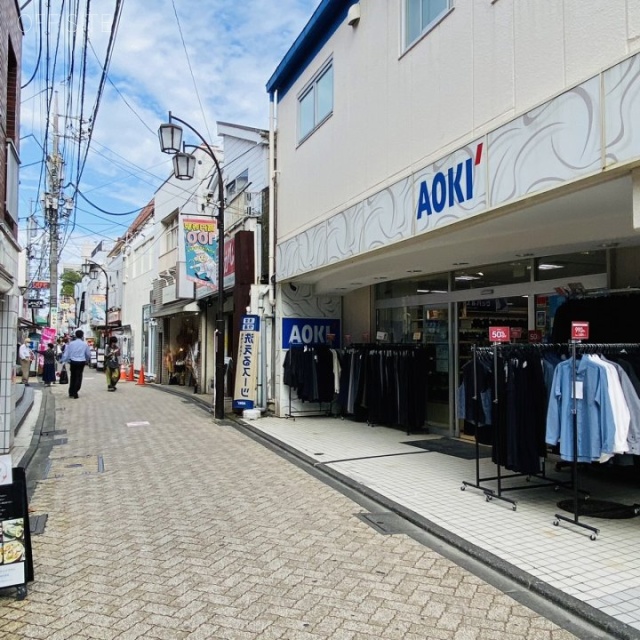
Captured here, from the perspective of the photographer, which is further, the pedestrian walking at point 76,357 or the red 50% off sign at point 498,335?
the pedestrian walking at point 76,357

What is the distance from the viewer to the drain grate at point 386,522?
16.6ft

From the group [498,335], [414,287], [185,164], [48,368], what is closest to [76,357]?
[48,368]

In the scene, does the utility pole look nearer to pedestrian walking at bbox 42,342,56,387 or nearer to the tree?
pedestrian walking at bbox 42,342,56,387

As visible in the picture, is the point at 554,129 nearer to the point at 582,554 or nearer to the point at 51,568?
the point at 582,554

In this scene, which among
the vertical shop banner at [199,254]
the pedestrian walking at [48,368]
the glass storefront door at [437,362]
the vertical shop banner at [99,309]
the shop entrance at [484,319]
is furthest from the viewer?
the vertical shop banner at [99,309]

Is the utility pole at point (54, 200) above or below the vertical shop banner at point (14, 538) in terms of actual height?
above

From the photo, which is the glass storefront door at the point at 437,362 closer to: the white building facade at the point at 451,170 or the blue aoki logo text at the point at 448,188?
the white building facade at the point at 451,170

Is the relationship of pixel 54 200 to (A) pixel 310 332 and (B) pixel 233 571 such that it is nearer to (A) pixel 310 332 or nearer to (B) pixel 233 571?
(A) pixel 310 332

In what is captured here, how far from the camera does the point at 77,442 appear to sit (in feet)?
31.6

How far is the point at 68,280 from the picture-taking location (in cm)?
7288

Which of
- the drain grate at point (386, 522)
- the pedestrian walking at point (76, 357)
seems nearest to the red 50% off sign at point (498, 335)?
the drain grate at point (386, 522)

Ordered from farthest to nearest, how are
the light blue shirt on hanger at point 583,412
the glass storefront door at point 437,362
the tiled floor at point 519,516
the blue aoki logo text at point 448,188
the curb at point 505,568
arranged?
1. the glass storefront door at point 437,362
2. the blue aoki logo text at point 448,188
3. the light blue shirt on hanger at point 583,412
4. the tiled floor at point 519,516
5. the curb at point 505,568

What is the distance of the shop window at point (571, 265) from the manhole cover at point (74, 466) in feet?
22.2

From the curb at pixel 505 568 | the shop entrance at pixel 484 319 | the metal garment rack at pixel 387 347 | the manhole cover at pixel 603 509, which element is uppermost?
the shop entrance at pixel 484 319
